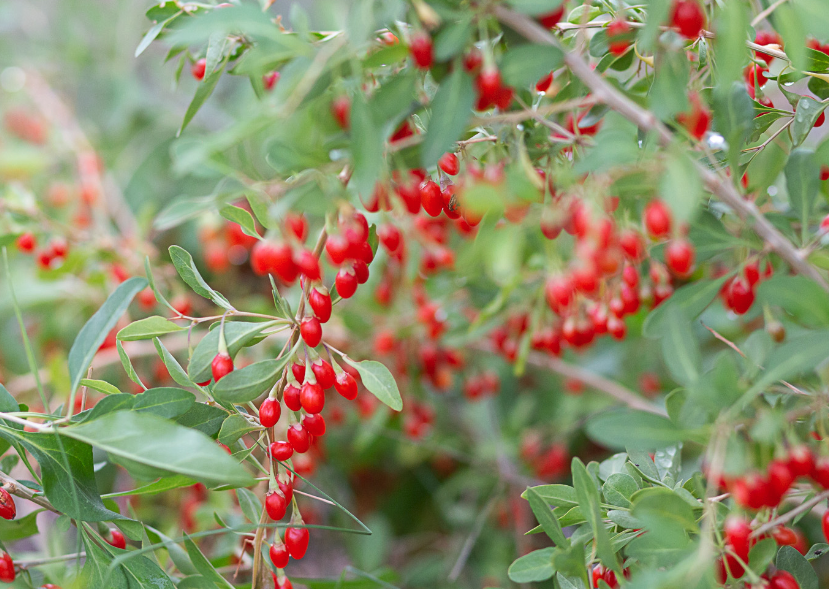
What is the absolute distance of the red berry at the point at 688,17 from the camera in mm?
449

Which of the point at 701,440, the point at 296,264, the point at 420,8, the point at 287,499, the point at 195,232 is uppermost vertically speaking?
the point at 420,8

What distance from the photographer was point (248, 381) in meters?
0.53

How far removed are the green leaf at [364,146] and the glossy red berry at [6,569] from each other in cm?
54

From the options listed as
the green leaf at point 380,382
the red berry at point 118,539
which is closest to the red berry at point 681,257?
the green leaf at point 380,382

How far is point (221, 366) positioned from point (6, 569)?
329 millimetres

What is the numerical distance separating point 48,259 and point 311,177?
837 millimetres

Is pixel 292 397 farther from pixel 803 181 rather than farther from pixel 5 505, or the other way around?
pixel 803 181

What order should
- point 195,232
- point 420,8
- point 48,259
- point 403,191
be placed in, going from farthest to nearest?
point 195,232, point 48,259, point 403,191, point 420,8

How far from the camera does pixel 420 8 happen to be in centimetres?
43

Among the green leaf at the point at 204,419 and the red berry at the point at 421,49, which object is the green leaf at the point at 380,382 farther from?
the red berry at the point at 421,49

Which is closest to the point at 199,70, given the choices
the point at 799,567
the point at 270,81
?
the point at 270,81

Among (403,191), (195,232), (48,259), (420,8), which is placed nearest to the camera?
(420,8)

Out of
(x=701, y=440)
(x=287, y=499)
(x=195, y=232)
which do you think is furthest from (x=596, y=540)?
(x=195, y=232)

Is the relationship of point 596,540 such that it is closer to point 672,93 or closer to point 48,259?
point 672,93
